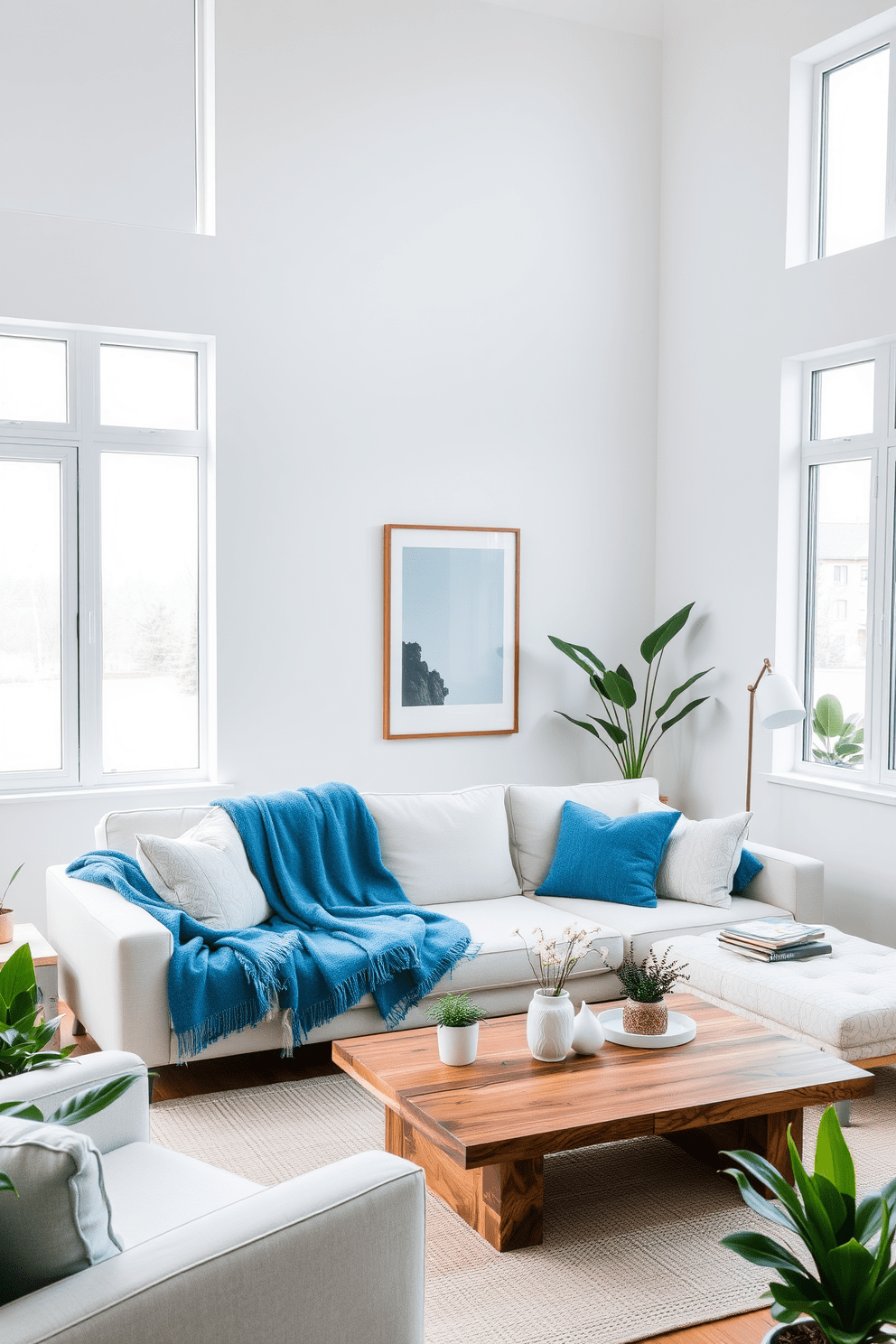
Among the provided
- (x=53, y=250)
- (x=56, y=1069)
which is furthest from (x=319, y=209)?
(x=56, y=1069)

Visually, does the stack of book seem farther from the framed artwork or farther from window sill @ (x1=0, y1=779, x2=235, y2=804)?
window sill @ (x1=0, y1=779, x2=235, y2=804)

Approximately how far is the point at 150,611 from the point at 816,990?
3096 millimetres

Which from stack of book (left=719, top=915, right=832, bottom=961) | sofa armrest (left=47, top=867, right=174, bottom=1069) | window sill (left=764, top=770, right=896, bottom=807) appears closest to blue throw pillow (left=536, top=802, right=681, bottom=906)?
stack of book (left=719, top=915, right=832, bottom=961)

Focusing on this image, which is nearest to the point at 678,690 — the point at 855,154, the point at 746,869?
the point at 746,869

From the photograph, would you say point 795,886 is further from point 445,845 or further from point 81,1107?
point 81,1107

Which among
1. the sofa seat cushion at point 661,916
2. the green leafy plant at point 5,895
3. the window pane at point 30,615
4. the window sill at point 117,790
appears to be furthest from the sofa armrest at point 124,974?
the sofa seat cushion at point 661,916

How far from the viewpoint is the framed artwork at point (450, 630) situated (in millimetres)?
5375

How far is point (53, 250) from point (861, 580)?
3.51 meters

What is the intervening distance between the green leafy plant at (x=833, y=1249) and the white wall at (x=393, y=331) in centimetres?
365

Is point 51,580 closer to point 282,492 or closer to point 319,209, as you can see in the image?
point 282,492

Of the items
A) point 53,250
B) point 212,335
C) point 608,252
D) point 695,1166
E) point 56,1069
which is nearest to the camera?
point 56,1069

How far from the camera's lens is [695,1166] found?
10.2 ft

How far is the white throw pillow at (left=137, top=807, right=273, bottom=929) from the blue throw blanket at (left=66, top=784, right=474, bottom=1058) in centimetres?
6

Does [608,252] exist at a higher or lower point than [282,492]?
higher
